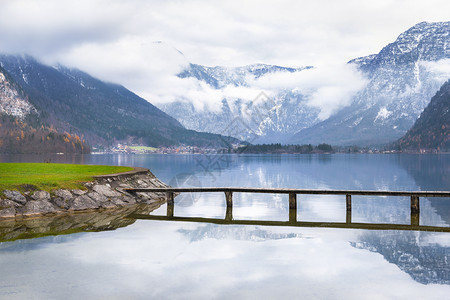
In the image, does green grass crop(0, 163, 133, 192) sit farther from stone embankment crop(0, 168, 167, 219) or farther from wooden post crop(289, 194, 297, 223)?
wooden post crop(289, 194, 297, 223)

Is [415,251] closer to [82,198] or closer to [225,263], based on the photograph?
[225,263]

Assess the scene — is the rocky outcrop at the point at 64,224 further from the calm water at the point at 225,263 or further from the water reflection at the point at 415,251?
the water reflection at the point at 415,251

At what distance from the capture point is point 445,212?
41375 mm

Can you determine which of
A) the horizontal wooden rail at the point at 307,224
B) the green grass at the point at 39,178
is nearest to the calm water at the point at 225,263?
the horizontal wooden rail at the point at 307,224

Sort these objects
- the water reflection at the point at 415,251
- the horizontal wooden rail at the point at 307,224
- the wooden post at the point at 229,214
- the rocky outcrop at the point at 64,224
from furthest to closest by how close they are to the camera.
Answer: the wooden post at the point at 229,214 < the horizontal wooden rail at the point at 307,224 < the rocky outcrop at the point at 64,224 < the water reflection at the point at 415,251

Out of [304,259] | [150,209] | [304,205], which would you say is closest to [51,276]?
[304,259]

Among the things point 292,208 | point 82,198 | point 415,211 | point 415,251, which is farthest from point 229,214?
point 415,251

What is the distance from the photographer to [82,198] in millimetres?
35000

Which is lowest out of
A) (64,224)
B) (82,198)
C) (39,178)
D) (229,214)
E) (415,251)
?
(229,214)

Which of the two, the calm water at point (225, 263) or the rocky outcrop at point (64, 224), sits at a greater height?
the rocky outcrop at point (64, 224)

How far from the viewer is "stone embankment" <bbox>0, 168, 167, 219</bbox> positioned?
3081 centimetres

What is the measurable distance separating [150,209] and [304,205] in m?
16.3

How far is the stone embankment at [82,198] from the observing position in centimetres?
3081

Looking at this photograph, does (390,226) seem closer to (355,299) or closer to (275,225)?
(275,225)
